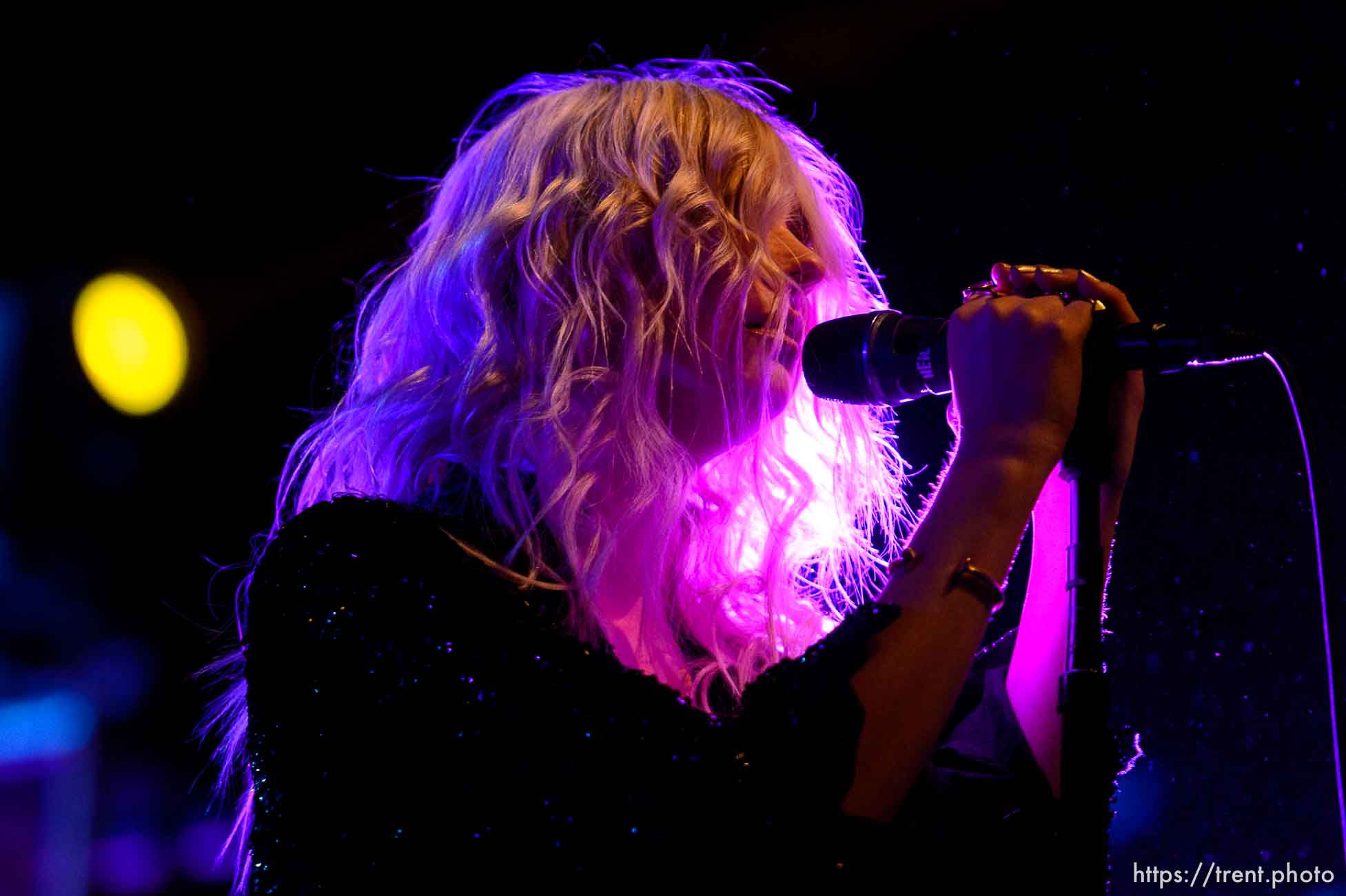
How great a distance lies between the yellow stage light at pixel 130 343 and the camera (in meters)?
2.20

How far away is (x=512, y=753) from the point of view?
0.76 metres

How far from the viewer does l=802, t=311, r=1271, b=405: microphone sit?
2.42ft

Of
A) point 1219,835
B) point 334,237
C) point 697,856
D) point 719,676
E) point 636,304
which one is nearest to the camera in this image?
point 697,856

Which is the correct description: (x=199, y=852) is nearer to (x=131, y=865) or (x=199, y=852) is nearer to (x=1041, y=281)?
(x=131, y=865)

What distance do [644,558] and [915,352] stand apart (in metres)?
0.38

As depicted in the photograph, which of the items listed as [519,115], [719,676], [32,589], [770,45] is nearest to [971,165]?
[770,45]

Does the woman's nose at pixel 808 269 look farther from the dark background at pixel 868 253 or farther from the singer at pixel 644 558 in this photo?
the dark background at pixel 868 253

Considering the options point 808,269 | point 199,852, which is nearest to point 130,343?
point 199,852

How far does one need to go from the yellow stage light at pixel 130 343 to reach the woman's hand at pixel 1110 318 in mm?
1868

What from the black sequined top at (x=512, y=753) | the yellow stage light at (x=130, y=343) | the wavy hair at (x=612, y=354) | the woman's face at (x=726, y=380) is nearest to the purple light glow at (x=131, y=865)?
the yellow stage light at (x=130, y=343)

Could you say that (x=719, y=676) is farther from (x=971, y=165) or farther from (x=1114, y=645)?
(x=971, y=165)

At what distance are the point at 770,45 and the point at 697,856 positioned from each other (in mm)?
1345

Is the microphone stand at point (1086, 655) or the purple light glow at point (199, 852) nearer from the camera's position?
the microphone stand at point (1086, 655)

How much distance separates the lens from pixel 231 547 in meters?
2.22
